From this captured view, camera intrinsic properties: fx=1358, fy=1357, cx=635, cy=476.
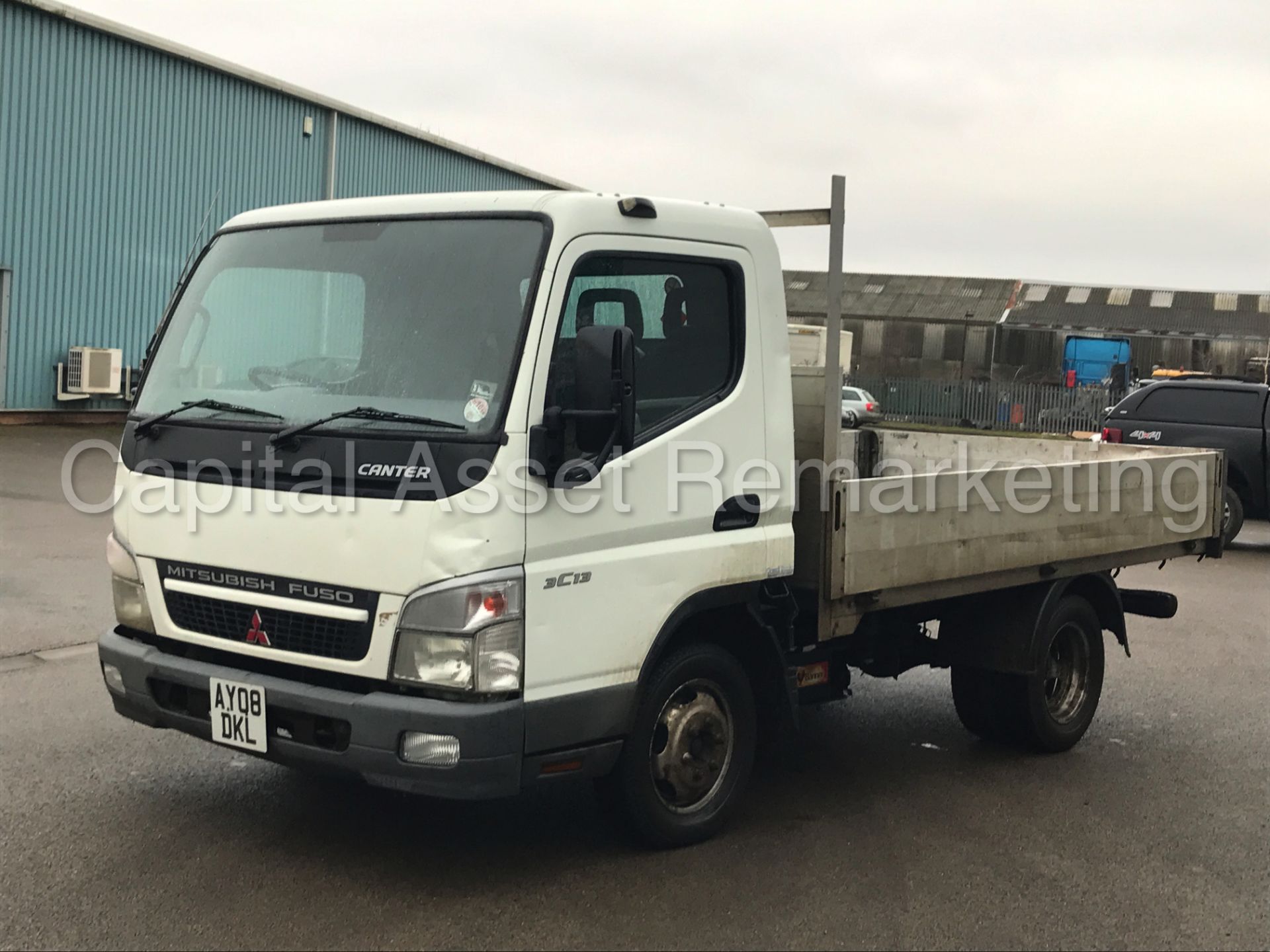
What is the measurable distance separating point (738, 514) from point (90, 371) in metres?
19.4

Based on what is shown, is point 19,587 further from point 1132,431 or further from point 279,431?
point 1132,431

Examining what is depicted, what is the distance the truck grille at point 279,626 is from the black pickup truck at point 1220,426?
13.7 m

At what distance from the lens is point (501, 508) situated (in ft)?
14.0

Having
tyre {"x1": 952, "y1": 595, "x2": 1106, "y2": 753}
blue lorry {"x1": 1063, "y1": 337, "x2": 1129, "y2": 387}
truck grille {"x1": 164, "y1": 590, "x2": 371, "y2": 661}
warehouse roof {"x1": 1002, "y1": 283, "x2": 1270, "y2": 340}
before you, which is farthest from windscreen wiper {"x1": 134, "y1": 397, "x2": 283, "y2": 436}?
warehouse roof {"x1": 1002, "y1": 283, "x2": 1270, "y2": 340}

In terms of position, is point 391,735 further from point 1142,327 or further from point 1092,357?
point 1142,327

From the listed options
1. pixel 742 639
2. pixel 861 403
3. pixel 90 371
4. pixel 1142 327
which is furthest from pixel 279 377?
pixel 1142 327

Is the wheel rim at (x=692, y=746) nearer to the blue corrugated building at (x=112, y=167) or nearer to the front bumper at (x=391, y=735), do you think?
the front bumper at (x=391, y=735)

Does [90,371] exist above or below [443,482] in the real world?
above

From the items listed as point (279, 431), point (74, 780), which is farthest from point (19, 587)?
point (279, 431)

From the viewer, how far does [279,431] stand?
4.55 metres

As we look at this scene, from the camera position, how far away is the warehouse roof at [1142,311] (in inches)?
1859

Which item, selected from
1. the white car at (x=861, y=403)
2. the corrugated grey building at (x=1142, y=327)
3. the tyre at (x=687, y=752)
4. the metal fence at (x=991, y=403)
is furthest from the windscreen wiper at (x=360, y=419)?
the corrugated grey building at (x=1142, y=327)

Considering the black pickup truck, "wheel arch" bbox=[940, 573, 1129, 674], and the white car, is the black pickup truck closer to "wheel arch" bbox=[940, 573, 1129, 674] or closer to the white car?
"wheel arch" bbox=[940, 573, 1129, 674]

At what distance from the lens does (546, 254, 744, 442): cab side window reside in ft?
15.1
